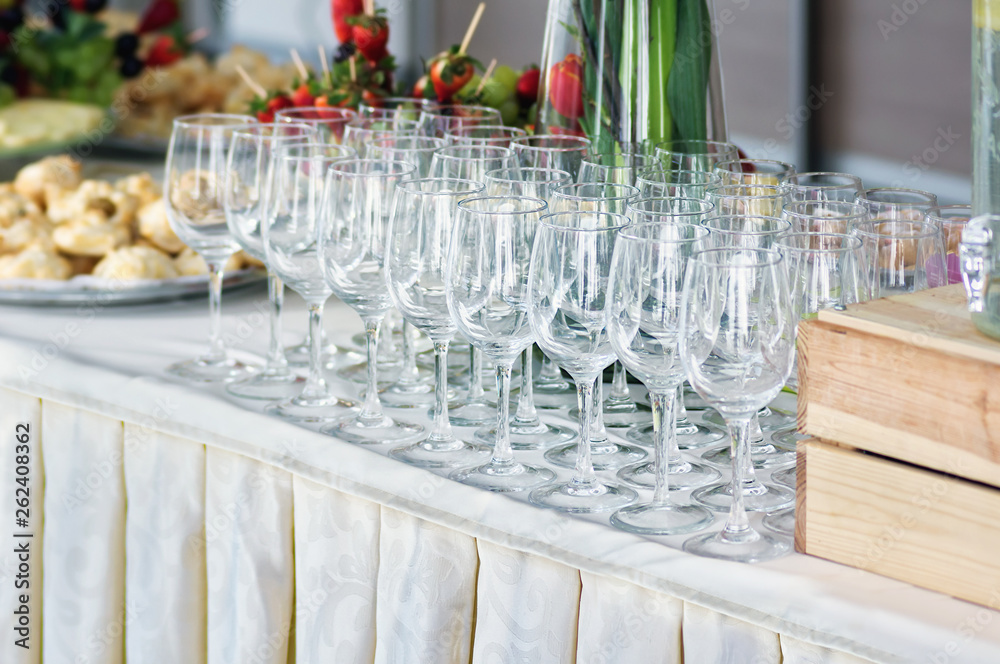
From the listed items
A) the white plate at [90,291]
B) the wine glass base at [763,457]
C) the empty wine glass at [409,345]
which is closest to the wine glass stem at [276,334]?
the empty wine glass at [409,345]

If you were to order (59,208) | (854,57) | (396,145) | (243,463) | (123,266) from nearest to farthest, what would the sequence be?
1. (243,463)
2. (396,145)
3. (123,266)
4. (59,208)
5. (854,57)

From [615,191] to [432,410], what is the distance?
0.27 metres

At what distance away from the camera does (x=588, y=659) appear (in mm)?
849

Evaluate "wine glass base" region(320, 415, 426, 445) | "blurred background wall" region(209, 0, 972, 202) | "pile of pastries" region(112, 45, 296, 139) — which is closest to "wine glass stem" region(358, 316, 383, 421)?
"wine glass base" region(320, 415, 426, 445)

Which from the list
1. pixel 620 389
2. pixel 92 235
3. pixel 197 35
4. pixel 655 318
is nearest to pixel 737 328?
pixel 655 318

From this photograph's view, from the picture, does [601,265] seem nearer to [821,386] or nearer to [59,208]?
[821,386]

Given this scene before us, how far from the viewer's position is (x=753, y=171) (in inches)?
42.0

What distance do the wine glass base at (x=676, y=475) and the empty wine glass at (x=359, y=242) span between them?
20 centimetres

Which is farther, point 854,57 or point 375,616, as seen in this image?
point 854,57

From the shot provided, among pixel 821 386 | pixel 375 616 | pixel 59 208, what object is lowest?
pixel 375 616

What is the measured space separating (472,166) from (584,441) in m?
0.32

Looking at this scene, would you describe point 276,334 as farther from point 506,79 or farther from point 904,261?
point 904,261

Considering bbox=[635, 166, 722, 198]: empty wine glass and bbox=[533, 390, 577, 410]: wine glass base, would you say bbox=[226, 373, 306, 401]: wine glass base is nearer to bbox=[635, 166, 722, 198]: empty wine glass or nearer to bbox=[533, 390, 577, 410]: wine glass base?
bbox=[533, 390, 577, 410]: wine glass base

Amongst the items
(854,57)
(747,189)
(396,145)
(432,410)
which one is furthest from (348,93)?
(854,57)
